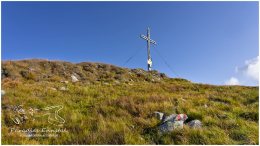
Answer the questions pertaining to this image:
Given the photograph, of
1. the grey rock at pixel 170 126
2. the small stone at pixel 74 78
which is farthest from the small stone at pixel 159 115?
the small stone at pixel 74 78

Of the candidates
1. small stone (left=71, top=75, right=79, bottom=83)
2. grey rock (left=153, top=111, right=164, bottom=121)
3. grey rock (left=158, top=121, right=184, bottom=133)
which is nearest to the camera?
grey rock (left=158, top=121, right=184, bottom=133)

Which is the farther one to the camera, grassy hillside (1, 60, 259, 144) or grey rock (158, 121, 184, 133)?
grey rock (158, 121, 184, 133)

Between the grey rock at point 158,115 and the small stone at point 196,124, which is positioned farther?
the grey rock at point 158,115

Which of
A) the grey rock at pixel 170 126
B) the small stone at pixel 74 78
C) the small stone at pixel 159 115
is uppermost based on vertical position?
the small stone at pixel 74 78

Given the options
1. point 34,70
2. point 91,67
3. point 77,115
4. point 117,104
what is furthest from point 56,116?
point 91,67

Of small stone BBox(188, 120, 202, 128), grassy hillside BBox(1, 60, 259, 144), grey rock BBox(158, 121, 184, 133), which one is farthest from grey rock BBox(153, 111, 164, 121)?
small stone BBox(188, 120, 202, 128)

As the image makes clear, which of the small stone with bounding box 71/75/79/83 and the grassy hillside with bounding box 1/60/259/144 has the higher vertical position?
the small stone with bounding box 71/75/79/83

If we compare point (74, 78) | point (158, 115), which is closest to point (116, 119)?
point (158, 115)

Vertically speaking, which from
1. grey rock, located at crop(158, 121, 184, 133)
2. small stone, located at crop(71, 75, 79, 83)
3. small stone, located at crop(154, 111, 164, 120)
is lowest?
grey rock, located at crop(158, 121, 184, 133)

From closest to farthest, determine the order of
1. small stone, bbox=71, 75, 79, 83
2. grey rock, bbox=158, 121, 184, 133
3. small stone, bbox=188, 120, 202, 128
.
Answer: grey rock, bbox=158, 121, 184, 133, small stone, bbox=188, 120, 202, 128, small stone, bbox=71, 75, 79, 83

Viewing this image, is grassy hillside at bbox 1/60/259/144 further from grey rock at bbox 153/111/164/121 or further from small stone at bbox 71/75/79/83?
small stone at bbox 71/75/79/83

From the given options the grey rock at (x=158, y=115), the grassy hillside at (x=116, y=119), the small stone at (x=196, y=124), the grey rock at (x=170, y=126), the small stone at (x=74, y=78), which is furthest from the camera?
the small stone at (x=74, y=78)

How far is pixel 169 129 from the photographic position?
8500 mm

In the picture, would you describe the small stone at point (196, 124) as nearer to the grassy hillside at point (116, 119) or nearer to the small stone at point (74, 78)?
the grassy hillside at point (116, 119)
